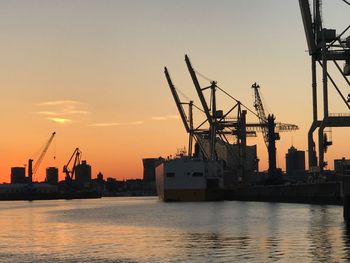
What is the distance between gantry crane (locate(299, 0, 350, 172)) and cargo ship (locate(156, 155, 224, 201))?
59256 mm

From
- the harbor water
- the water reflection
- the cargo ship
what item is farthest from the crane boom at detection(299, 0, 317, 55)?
the cargo ship

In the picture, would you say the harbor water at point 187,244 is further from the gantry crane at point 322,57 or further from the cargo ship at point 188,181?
the cargo ship at point 188,181

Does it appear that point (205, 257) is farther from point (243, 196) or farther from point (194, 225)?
point (243, 196)

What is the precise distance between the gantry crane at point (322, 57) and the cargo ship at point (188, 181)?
5926cm

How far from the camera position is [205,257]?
38156mm

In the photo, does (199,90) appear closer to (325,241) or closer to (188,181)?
(188,181)

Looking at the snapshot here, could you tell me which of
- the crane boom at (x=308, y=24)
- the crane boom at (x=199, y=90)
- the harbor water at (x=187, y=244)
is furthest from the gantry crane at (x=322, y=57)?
the crane boom at (x=199, y=90)

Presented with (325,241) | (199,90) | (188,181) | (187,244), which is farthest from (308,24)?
(199,90)

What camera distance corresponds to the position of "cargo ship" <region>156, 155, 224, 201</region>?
170000 mm

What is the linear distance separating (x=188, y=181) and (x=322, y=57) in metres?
70.9

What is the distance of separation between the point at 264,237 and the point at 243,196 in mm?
133725

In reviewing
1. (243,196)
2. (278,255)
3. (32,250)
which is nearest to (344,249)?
(278,255)

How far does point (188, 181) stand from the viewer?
171 metres

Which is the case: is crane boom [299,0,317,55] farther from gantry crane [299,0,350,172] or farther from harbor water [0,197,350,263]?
harbor water [0,197,350,263]
